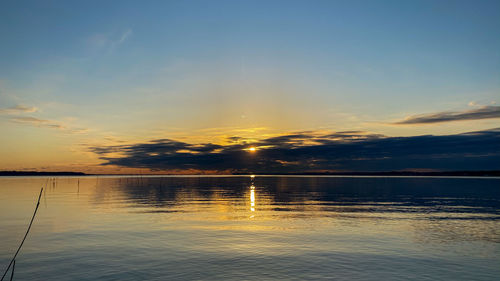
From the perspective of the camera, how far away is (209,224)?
147 ft

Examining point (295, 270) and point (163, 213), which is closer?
point (295, 270)

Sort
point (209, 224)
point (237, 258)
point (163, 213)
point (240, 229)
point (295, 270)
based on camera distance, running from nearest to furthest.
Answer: point (295, 270), point (237, 258), point (240, 229), point (209, 224), point (163, 213)

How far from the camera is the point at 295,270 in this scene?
24.3 m

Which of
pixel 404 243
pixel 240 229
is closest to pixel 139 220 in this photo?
pixel 240 229

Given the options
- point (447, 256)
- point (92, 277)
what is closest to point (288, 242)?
point (447, 256)

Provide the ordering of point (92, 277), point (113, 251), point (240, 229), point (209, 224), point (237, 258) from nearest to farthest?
point (92, 277), point (237, 258), point (113, 251), point (240, 229), point (209, 224)

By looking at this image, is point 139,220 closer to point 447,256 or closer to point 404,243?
point 404,243

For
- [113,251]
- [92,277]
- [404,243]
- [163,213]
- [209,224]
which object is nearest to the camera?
[92,277]

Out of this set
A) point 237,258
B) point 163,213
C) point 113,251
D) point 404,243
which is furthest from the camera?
point 163,213

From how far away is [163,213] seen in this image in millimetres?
55688

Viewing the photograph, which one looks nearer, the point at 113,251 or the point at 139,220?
the point at 113,251

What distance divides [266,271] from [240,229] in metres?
17.3

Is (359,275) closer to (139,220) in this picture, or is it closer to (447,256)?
(447,256)

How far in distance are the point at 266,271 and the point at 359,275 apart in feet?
19.4
